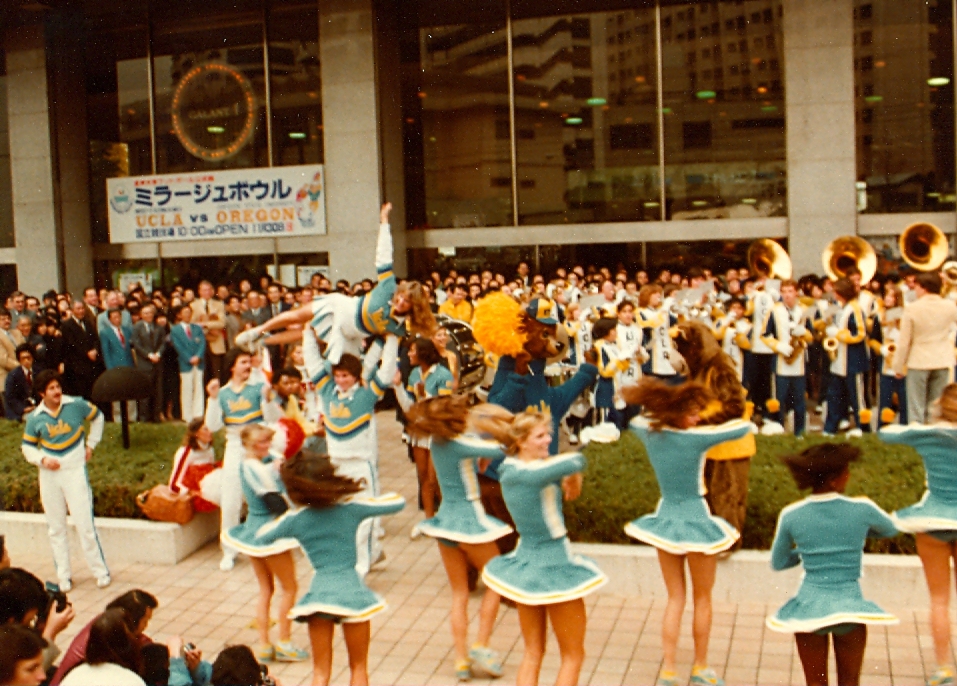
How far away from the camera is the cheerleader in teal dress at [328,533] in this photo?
5141mm

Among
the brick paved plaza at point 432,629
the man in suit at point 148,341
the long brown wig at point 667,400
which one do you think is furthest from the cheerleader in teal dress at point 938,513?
the man in suit at point 148,341

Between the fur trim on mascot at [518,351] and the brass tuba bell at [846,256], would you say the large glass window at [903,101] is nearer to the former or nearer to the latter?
the brass tuba bell at [846,256]

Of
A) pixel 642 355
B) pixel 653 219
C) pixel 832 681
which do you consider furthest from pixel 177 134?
pixel 832 681

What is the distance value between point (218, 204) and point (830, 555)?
17.4 meters

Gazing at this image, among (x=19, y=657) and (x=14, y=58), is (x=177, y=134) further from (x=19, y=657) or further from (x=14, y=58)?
(x=19, y=657)

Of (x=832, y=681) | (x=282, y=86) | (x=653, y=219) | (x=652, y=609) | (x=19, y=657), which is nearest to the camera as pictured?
(x=19, y=657)

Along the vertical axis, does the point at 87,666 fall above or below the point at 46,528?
above

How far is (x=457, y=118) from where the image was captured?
20.3m

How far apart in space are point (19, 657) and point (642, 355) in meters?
8.81

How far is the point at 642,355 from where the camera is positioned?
11.7m

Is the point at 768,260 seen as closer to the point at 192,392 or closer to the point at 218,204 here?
the point at 192,392

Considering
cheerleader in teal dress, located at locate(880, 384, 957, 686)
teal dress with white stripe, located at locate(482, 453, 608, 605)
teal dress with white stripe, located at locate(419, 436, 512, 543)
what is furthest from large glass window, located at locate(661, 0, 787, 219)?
teal dress with white stripe, located at locate(482, 453, 608, 605)

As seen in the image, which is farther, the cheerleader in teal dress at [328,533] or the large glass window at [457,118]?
the large glass window at [457,118]

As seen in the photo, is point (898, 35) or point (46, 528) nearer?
point (46, 528)
